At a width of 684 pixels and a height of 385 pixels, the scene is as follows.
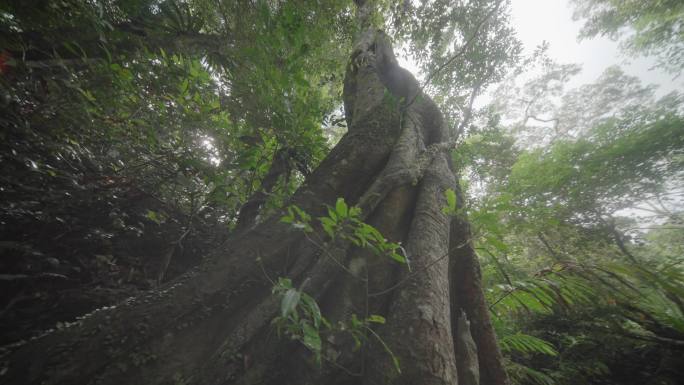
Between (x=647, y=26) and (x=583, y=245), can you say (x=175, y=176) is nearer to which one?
(x=583, y=245)

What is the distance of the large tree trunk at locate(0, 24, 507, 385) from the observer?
38.6 inches

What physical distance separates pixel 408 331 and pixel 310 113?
5.12ft

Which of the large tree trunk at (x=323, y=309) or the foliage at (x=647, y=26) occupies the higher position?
the foliage at (x=647, y=26)

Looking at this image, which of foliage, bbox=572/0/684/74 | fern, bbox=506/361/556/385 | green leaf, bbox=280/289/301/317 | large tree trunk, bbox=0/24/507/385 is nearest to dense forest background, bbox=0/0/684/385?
fern, bbox=506/361/556/385

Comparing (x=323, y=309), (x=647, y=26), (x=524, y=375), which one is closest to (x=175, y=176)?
(x=323, y=309)

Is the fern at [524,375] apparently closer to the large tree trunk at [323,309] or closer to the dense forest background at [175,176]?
the dense forest background at [175,176]

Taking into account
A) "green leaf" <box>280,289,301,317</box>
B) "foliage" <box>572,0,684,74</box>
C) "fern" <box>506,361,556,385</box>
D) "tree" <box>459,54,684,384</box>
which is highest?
"foliage" <box>572,0,684,74</box>

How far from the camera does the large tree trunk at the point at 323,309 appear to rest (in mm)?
981

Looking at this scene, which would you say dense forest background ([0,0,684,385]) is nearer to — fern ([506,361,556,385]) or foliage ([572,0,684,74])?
fern ([506,361,556,385])

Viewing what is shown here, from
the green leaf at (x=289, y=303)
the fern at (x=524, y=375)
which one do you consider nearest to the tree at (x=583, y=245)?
the fern at (x=524, y=375)

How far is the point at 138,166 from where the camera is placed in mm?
2061

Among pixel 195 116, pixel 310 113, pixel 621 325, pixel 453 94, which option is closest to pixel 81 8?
pixel 195 116

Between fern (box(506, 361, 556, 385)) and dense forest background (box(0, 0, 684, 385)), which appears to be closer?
dense forest background (box(0, 0, 684, 385))

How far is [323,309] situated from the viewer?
1.36m
